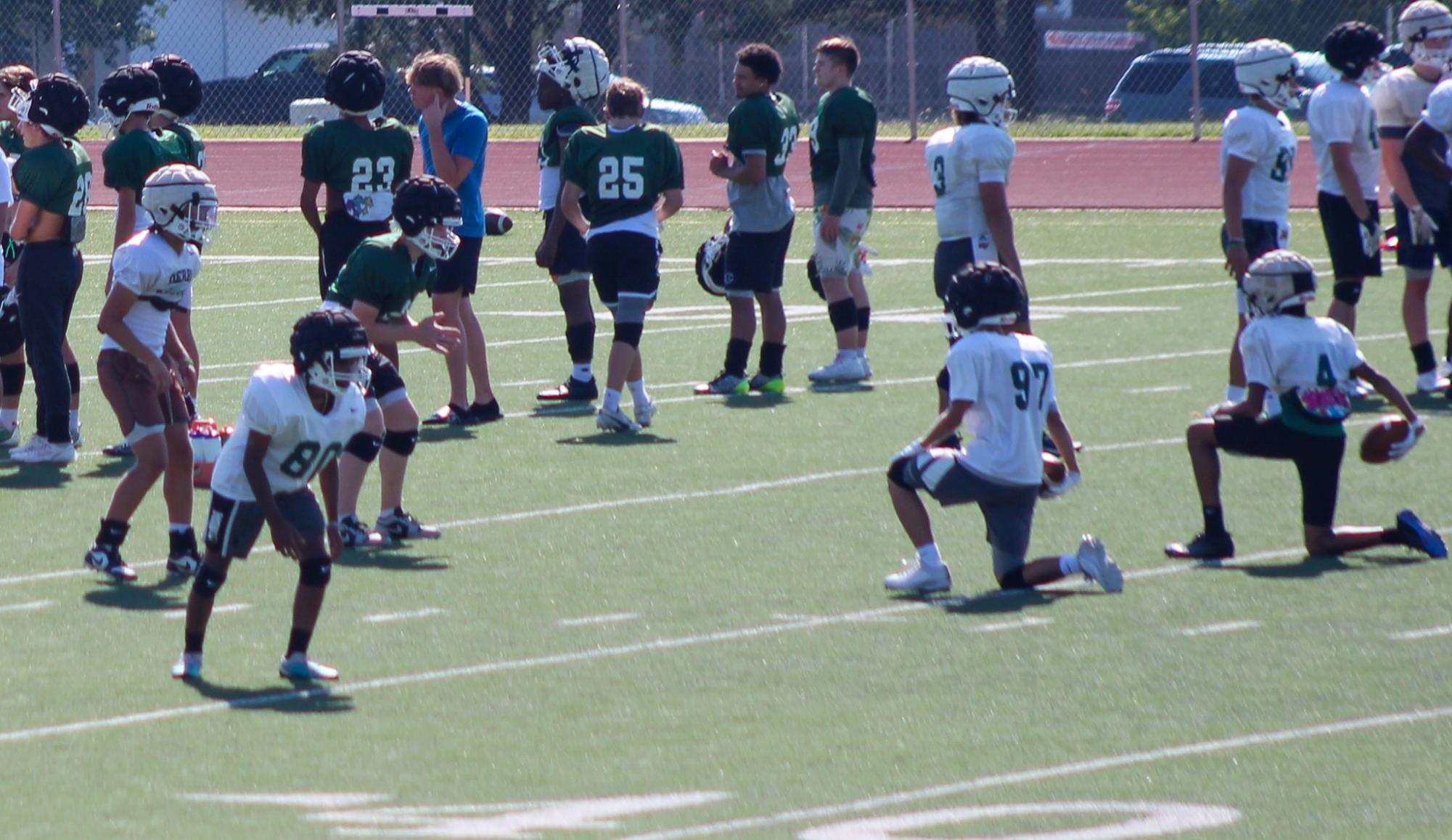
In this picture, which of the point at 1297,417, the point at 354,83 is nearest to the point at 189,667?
the point at 1297,417

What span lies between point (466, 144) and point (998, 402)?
5175 mm

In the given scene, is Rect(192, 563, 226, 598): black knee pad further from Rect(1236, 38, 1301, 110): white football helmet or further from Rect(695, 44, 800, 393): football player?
Rect(695, 44, 800, 393): football player

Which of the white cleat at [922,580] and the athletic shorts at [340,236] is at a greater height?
the athletic shorts at [340,236]

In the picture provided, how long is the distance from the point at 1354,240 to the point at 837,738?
7.01 metres

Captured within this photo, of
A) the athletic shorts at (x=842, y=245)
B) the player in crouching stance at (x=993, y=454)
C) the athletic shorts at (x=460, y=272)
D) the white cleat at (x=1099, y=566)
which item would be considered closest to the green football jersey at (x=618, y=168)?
the athletic shorts at (x=460, y=272)

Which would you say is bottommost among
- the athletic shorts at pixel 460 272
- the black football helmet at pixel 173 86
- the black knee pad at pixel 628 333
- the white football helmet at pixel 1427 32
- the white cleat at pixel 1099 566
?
the white cleat at pixel 1099 566

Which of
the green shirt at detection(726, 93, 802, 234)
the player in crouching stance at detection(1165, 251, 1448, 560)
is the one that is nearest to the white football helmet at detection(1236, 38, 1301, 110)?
the player in crouching stance at detection(1165, 251, 1448, 560)

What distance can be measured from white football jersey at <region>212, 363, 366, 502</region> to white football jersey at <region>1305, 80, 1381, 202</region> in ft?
22.3

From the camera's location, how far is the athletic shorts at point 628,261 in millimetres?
12062

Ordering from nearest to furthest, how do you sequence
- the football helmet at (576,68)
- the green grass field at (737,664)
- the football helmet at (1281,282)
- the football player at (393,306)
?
the green grass field at (737,664) < the football helmet at (1281,282) < the football player at (393,306) < the football helmet at (576,68)

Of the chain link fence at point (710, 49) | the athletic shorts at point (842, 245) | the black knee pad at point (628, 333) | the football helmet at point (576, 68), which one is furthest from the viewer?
the chain link fence at point (710, 49)

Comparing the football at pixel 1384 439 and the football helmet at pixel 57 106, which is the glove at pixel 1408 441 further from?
the football helmet at pixel 57 106

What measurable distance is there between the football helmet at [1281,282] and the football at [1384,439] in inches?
22.6

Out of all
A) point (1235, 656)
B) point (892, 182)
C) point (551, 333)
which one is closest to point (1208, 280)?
point (551, 333)
